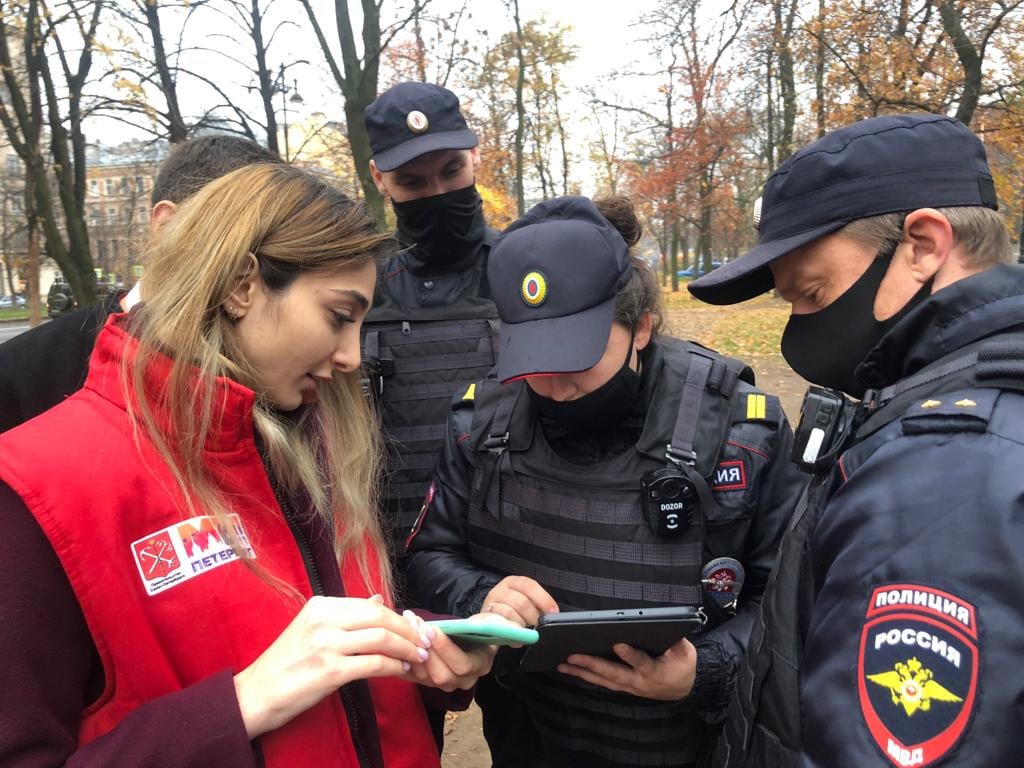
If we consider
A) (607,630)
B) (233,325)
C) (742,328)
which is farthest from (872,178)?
(742,328)

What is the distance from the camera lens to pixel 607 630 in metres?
1.44

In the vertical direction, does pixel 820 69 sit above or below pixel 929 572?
above

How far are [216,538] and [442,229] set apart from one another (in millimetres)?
1872

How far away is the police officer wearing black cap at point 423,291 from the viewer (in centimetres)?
276

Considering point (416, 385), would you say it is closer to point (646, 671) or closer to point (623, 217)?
point (623, 217)

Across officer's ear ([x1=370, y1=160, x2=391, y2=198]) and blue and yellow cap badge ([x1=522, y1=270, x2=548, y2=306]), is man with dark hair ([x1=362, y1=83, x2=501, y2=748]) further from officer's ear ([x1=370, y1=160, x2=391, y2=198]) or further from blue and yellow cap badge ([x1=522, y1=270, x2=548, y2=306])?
blue and yellow cap badge ([x1=522, y1=270, x2=548, y2=306])

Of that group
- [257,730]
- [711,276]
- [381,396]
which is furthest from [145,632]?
[381,396]

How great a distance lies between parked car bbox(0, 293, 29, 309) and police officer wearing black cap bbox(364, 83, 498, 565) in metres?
45.5

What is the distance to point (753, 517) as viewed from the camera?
6.19ft

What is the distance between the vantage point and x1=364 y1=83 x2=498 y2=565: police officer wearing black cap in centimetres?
276

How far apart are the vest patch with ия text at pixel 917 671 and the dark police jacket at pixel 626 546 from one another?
0.84 metres

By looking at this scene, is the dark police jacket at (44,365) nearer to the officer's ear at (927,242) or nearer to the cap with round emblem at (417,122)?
the cap with round emblem at (417,122)

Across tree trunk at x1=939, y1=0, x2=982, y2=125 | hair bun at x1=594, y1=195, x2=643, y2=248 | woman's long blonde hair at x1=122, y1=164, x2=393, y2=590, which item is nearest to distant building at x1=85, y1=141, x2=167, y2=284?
woman's long blonde hair at x1=122, y1=164, x2=393, y2=590

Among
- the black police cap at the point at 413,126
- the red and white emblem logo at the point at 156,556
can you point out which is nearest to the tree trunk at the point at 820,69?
the black police cap at the point at 413,126
